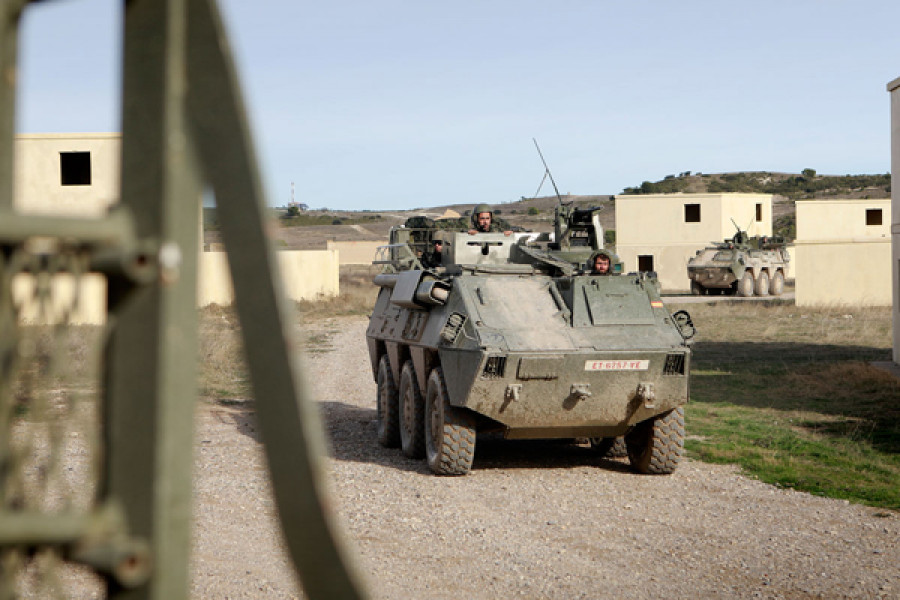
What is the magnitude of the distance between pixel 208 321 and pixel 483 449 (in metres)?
16.7

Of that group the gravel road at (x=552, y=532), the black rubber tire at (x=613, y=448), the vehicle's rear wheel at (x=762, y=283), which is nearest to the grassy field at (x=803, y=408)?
the gravel road at (x=552, y=532)

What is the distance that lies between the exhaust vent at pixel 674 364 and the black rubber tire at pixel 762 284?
2978cm

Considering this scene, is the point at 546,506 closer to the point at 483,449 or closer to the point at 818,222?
the point at 483,449

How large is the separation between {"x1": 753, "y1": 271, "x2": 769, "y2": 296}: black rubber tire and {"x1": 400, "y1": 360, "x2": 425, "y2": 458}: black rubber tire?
2897 cm

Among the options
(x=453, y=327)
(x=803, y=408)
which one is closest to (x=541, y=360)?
(x=453, y=327)

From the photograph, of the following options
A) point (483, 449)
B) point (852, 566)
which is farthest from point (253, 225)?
point (483, 449)

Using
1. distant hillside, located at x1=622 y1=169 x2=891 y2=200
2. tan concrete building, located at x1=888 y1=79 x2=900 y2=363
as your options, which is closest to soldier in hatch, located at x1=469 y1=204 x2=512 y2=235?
tan concrete building, located at x1=888 y1=79 x2=900 y2=363

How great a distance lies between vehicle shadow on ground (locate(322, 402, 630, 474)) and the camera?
10.0 m

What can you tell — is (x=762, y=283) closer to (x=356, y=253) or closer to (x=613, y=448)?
(x=613, y=448)

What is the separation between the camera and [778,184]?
98312mm

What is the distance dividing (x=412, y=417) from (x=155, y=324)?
8823 millimetres

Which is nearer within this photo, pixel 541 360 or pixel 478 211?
pixel 541 360

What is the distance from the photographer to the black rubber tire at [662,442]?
928 centimetres

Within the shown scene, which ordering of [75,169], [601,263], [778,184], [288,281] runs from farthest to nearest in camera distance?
[778,184], [288,281], [75,169], [601,263]
